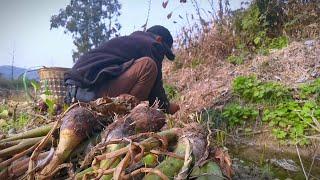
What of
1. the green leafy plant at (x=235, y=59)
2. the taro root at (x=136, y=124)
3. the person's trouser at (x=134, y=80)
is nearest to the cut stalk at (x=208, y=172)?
the taro root at (x=136, y=124)

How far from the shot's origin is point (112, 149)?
1.47 m

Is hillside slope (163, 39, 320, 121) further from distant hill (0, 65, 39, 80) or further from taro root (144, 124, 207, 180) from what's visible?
taro root (144, 124, 207, 180)

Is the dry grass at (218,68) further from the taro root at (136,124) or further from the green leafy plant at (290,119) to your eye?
the taro root at (136,124)

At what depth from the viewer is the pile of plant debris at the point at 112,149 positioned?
1348mm

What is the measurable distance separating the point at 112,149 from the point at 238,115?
3.26m

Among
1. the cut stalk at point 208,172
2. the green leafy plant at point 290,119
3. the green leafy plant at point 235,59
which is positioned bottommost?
the green leafy plant at point 290,119

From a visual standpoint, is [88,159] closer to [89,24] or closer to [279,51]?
[279,51]

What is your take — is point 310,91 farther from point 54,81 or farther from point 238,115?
point 54,81

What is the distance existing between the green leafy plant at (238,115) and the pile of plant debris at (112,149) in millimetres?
2697

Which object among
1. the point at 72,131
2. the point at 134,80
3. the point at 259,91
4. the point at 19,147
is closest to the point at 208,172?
the point at 72,131

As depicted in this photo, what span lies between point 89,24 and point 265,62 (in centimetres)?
1176

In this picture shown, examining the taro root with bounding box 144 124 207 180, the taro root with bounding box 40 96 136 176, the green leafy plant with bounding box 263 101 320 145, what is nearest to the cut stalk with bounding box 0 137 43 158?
the taro root with bounding box 40 96 136 176

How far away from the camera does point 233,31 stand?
7.39 meters

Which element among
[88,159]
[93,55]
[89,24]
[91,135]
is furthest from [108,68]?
[89,24]
